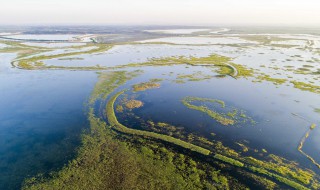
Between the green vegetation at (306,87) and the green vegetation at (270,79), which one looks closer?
the green vegetation at (306,87)

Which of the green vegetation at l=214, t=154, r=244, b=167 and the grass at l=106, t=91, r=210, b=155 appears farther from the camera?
the grass at l=106, t=91, r=210, b=155

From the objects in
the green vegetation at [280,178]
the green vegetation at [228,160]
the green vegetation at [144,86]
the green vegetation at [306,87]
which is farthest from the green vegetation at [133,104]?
the green vegetation at [306,87]

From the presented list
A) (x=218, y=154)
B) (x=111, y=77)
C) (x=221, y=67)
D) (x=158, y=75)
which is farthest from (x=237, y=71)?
(x=218, y=154)

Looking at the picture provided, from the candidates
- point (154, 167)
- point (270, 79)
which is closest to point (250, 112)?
point (154, 167)

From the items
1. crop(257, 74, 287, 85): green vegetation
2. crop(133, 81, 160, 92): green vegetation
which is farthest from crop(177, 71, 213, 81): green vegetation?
crop(257, 74, 287, 85): green vegetation

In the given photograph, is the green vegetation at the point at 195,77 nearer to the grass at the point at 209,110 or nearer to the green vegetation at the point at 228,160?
the grass at the point at 209,110

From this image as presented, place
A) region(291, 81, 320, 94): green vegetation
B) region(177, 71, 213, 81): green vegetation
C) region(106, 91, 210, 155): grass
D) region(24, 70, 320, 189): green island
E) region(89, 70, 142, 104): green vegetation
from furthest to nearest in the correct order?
region(177, 71, 213, 81): green vegetation → region(291, 81, 320, 94): green vegetation → region(89, 70, 142, 104): green vegetation → region(106, 91, 210, 155): grass → region(24, 70, 320, 189): green island

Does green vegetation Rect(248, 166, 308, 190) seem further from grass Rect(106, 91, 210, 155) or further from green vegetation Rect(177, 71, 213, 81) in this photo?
green vegetation Rect(177, 71, 213, 81)

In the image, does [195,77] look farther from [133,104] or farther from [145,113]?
[145,113]
